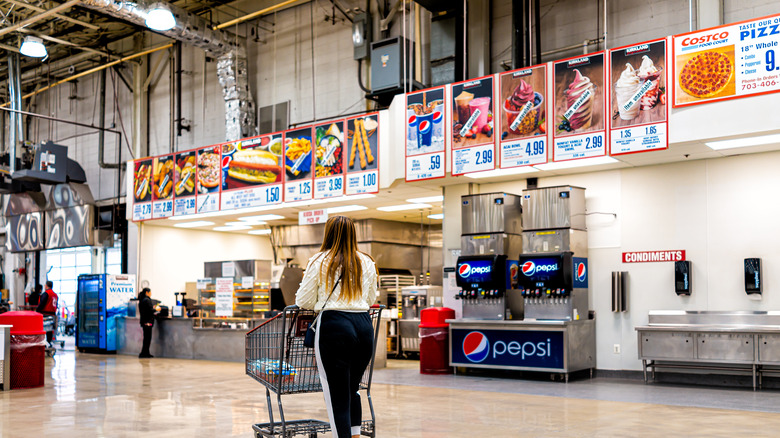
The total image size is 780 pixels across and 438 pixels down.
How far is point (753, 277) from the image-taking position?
934 cm

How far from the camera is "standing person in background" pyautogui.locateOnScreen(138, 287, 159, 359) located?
14969 millimetres

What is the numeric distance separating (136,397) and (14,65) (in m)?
14.7

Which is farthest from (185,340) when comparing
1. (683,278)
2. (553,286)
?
(683,278)

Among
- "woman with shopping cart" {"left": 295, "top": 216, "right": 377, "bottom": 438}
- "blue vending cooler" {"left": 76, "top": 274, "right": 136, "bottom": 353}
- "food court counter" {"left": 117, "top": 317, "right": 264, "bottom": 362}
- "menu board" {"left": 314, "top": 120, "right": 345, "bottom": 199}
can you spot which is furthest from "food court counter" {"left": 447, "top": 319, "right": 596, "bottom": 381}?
"blue vending cooler" {"left": 76, "top": 274, "right": 136, "bottom": 353}

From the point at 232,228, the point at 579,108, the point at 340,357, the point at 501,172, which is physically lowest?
the point at 340,357

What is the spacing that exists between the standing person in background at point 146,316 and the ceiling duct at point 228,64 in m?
3.85

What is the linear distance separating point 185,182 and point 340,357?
12221mm

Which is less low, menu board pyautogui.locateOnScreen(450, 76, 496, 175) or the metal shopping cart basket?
menu board pyautogui.locateOnScreen(450, 76, 496, 175)

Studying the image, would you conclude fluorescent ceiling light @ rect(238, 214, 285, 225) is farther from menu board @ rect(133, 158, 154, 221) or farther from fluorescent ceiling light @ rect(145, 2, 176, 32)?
fluorescent ceiling light @ rect(145, 2, 176, 32)

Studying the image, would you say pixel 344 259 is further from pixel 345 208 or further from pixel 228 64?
pixel 228 64

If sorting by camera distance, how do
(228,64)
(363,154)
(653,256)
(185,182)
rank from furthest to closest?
(228,64) < (185,182) < (363,154) < (653,256)

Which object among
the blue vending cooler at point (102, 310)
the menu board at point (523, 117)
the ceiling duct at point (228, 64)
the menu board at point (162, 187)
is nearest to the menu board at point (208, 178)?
the ceiling duct at point (228, 64)

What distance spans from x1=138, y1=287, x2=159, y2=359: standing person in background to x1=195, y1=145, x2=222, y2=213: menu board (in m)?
2.07

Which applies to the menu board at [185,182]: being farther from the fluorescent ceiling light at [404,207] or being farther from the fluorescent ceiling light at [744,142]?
the fluorescent ceiling light at [744,142]
